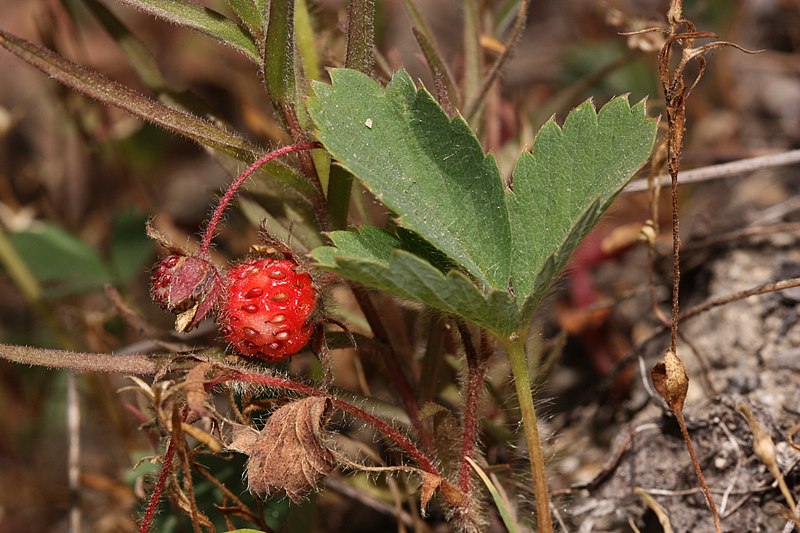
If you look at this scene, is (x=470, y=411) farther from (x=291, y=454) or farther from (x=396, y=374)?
(x=291, y=454)

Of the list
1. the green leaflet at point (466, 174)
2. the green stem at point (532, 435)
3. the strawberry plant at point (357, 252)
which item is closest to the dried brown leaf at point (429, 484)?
the strawberry plant at point (357, 252)

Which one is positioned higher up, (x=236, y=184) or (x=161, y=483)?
(x=236, y=184)

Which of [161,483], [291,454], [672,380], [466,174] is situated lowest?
[161,483]

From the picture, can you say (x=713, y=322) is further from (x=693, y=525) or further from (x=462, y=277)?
(x=462, y=277)

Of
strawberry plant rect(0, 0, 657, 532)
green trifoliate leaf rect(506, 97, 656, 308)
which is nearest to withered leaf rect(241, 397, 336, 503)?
strawberry plant rect(0, 0, 657, 532)

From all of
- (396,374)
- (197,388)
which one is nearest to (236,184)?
(197,388)

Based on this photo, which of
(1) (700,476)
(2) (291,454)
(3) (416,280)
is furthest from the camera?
(1) (700,476)

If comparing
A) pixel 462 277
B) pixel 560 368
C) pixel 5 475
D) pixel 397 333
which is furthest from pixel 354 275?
pixel 5 475
